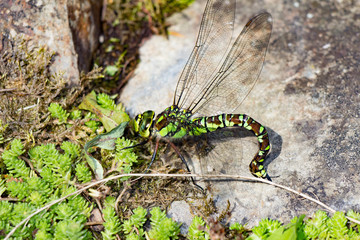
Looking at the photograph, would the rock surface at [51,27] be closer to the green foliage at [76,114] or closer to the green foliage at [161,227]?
the green foliage at [76,114]

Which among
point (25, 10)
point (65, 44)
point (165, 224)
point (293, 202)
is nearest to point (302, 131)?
point (293, 202)

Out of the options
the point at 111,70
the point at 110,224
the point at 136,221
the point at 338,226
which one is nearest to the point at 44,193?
the point at 110,224

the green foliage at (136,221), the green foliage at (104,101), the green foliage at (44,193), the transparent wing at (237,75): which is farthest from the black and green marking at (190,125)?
the green foliage at (136,221)

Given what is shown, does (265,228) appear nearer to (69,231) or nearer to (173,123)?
(173,123)

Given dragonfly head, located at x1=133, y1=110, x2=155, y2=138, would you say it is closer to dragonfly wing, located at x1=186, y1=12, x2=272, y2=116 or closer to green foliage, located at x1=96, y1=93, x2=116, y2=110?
green foliage, located at x1=96, y1=93, x2=116, y2=110

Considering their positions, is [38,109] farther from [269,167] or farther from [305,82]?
[305,82]

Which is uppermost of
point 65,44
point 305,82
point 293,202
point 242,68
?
point 65,44
